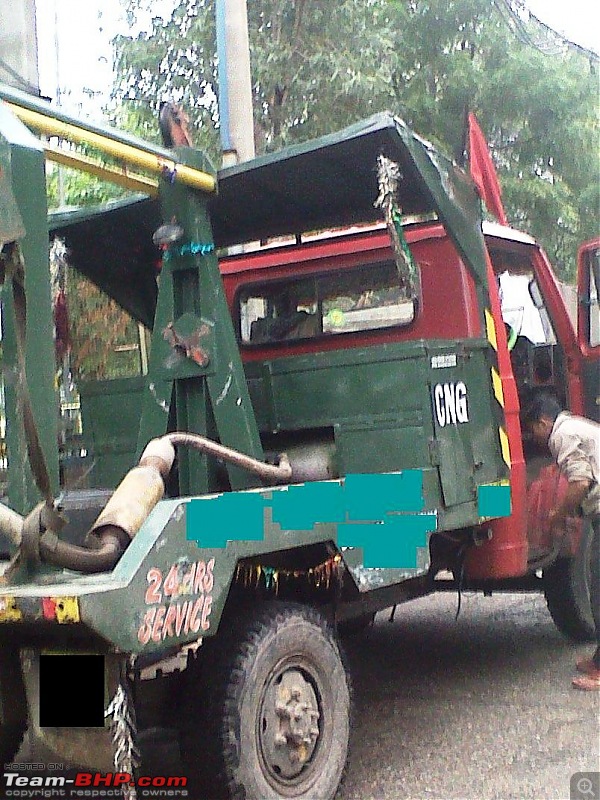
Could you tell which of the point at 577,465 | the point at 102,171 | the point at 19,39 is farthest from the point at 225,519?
the point at 19,39

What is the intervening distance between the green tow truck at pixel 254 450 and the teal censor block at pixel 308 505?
10mm

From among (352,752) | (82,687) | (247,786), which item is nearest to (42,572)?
(82,687)

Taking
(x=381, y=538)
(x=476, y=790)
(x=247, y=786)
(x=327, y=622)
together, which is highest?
(x=381, y=538)

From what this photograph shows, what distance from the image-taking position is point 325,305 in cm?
523

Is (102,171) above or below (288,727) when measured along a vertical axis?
above

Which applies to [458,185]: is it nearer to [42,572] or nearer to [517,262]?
[517,262]

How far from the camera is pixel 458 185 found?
4.52 meters

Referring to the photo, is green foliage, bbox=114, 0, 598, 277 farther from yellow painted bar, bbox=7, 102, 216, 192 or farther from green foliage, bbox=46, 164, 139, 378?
yellow painted bar, bbox=7, 102, 216, 192

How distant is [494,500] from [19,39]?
221 inches

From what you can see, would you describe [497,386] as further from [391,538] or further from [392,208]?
[391,538]

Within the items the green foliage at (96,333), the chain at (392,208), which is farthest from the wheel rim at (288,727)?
the green foliage at (96,333)

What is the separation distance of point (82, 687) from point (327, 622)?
111cm

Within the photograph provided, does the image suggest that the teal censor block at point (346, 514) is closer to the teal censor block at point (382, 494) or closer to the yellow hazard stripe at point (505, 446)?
the teal censor block at point (382, 494)

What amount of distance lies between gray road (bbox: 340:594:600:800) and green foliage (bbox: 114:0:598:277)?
237 inches
